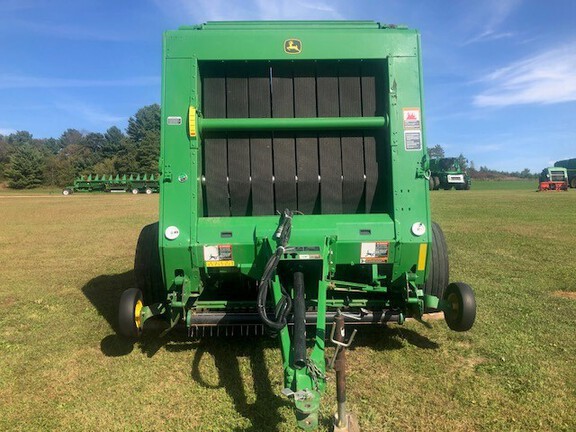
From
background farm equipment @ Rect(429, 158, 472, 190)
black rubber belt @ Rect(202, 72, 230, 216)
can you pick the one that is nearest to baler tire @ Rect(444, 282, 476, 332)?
black rubber belt @ Rect(202, 72, 230, 216)

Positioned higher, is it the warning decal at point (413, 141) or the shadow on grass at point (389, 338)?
the warning decal at point (413, 141)

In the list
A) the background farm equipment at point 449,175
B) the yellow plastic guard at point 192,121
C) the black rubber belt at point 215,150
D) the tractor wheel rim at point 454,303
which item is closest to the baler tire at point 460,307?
the tractor wheel rim at point 454,303

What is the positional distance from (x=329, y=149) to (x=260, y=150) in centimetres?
62

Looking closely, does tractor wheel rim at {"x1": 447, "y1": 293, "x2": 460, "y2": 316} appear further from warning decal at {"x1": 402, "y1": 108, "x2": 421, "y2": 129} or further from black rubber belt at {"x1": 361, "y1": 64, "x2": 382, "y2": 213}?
warning decal at {"x1": 402, "y1": 108, "x2": 421, "y2": 129}

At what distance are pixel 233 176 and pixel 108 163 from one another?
68222 mm

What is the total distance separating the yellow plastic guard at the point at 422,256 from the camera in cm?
392

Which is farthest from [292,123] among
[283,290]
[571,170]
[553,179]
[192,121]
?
[571,170]

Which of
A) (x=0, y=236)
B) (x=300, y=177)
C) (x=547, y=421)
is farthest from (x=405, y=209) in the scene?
(x=0, y=236)

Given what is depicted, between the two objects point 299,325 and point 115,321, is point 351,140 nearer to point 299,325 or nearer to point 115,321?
point 299,325

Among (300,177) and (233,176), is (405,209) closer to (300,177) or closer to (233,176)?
(300,177)

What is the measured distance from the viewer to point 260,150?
168 inches

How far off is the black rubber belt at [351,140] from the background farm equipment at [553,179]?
3723cm

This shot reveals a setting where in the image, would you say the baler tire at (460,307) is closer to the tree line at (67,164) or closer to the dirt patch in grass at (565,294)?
the dirt patch in grass at (565,294)

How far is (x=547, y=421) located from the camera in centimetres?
303
